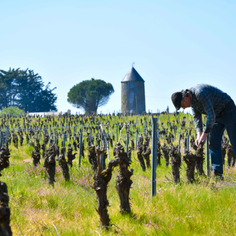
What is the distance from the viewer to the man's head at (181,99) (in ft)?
14.4

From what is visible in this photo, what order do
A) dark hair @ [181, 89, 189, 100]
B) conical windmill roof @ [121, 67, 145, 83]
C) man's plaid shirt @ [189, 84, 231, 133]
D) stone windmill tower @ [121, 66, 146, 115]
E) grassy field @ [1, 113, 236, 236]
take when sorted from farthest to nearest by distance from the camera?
conical windmill roof @ [121, 67, 145, 83] → stone windmill tower @ [121, 66, 146, 115] → dark hair @ [181, 89, 189, 100] → man's plaid shirt @ [189, 84, 231, 133] → grassy field @ [1, 113, 236, 236]

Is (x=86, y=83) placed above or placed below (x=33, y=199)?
above

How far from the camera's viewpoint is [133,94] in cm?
5338

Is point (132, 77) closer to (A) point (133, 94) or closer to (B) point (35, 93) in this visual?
(A) point (133, 94)

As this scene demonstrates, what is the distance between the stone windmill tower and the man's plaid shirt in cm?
4760

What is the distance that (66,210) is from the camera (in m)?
4.15

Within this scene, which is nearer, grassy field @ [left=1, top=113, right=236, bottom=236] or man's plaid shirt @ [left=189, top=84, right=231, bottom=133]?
grassy field @ [left=1, top=113, right=236, bottom=236]

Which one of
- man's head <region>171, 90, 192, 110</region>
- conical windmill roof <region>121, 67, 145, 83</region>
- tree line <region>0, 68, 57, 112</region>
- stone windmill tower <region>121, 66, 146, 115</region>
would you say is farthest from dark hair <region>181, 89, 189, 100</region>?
tree line <region>0, 68, 57, 112</region>

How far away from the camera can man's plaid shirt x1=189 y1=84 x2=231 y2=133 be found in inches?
171

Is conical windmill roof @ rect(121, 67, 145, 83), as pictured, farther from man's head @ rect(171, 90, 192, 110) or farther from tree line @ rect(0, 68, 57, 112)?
man's head @ rect(171, 90, 192, 110)

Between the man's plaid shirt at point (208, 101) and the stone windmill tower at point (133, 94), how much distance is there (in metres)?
47.6

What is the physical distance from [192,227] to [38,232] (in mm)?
1799

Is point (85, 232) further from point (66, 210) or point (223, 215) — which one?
point (223, 215)

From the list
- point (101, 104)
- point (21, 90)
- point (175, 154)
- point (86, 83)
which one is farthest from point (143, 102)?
point (175, 154)
